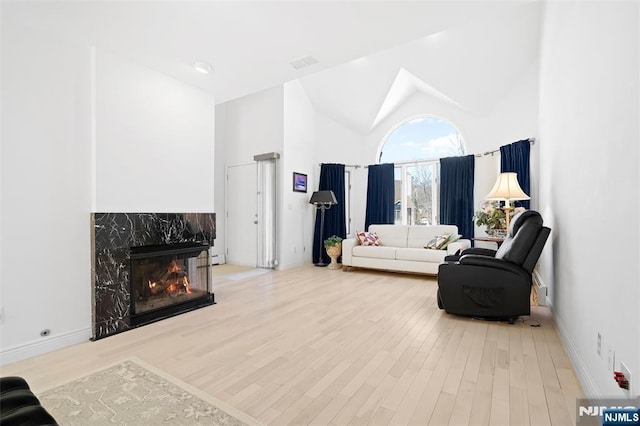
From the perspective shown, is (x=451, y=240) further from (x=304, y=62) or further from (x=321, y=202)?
(x=304, y=62)

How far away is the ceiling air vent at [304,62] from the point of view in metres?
2.90

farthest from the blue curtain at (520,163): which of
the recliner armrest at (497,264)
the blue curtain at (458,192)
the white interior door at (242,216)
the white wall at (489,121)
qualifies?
the white interior door at (242,216)

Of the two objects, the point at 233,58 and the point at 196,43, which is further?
the point at 233,58

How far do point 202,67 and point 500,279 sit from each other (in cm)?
352

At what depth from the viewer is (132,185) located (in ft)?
9.50

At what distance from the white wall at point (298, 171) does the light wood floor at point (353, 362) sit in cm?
258

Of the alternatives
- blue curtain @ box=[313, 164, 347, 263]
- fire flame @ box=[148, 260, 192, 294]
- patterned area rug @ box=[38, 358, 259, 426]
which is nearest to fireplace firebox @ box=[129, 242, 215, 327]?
fire flame @ box=[148, 260, 192, 294]

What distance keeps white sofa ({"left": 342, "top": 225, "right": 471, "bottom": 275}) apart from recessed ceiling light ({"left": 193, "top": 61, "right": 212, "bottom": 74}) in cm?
368

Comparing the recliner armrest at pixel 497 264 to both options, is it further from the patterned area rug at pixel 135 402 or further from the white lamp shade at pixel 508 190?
the patterned area rug at pixel 135 402

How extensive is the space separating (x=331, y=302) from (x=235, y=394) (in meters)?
1.93

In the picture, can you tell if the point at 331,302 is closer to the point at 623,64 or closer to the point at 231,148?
the point at 623,64

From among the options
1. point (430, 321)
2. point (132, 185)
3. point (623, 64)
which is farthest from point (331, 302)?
point (623, 64)

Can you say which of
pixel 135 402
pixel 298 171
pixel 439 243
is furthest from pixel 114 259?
pixel 439 243

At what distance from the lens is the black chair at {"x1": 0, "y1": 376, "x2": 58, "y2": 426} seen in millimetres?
905
